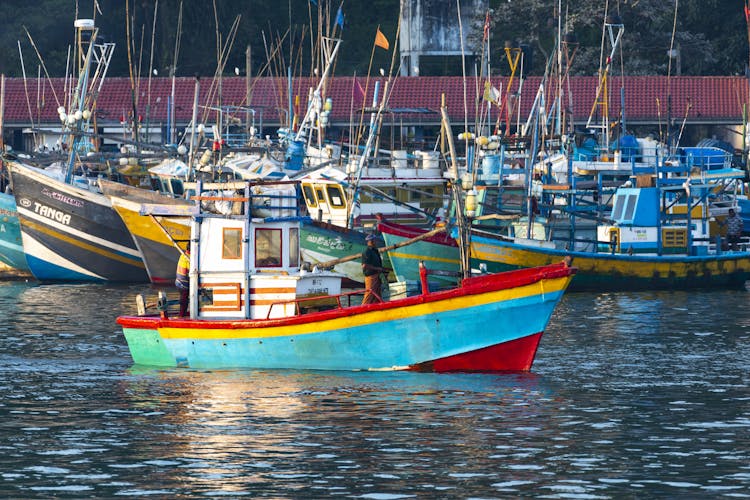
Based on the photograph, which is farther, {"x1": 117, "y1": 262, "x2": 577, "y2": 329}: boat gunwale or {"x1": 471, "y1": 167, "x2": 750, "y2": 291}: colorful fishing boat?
{"x1": 471, "y1": 167, "x2": 750, "y2": 291}: colorful fishing boat

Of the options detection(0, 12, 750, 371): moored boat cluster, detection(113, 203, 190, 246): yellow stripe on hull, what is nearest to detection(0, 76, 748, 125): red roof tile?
detection(0, 12, 750, 371): moored boat cluster

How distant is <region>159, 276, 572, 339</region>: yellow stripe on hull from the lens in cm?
2548

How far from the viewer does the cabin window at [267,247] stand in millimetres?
27391

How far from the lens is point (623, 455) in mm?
20359

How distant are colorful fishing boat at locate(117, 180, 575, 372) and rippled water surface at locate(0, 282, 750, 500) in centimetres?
35

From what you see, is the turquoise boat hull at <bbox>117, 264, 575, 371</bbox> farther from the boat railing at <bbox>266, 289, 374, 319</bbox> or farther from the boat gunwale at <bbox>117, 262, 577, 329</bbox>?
the boat railing at <bbox>266, 289, 374, 319</bbox>

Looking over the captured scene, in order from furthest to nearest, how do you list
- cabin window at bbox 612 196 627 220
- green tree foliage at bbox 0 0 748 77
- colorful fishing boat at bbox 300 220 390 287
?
1. green tree foliage at bbox 0 0 748 77
2. colorful fishing boat at bbox 300 220 390 287
3. cabin window at bbox 612 196 627 220

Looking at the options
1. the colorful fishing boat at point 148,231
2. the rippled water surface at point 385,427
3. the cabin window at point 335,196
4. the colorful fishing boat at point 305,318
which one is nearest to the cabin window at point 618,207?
Result: the cabin window at point 335,196

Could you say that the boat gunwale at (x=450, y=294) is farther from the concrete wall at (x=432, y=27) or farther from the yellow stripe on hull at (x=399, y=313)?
the concrete wall at (x=432, y=27)

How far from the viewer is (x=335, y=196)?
157 feet

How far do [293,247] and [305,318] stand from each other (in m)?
2.03

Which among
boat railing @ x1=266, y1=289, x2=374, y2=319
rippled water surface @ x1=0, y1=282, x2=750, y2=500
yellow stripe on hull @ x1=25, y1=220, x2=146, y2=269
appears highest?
boat railing @ x1=266, y1=289, x2=374, y2=319

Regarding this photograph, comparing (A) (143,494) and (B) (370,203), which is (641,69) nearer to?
(B) (370,203)

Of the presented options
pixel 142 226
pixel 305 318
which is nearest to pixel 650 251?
pixel 142 226
